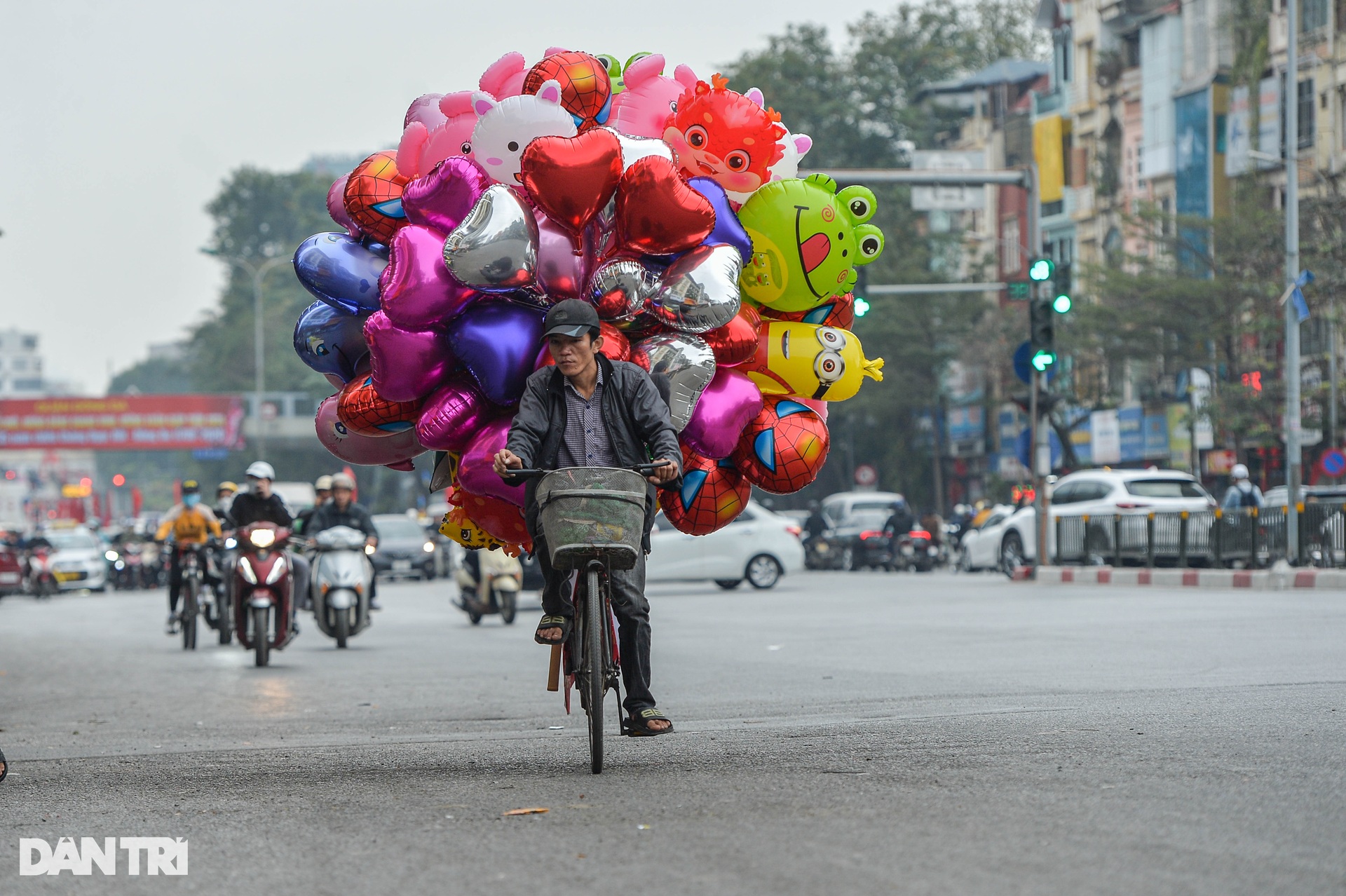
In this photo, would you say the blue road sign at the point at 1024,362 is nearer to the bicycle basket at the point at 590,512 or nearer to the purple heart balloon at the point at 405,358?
the purple heart balloon at the point at 405,358

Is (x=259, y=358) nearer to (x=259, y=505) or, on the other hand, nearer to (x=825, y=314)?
(x=259, y=505)

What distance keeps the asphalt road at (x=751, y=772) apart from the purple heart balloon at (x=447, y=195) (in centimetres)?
221

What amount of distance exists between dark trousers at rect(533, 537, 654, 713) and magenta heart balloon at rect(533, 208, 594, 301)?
40.4 inches

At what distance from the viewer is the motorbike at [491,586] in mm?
20828

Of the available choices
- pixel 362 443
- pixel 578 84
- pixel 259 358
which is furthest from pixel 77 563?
pixel 578 84

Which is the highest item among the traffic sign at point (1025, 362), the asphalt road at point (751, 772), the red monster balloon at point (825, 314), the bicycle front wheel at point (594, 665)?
the traffic sign at point (1025, 362)

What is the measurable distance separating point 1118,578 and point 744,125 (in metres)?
19.9

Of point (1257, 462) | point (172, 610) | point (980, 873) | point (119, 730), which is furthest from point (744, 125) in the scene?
point (1257, 462)

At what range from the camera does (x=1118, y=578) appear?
26.5 metres

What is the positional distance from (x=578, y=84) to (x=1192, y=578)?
18.8 metres

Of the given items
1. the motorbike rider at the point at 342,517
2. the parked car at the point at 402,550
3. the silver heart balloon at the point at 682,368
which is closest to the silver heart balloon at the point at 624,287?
the silver heart balloon at the point at 682,368

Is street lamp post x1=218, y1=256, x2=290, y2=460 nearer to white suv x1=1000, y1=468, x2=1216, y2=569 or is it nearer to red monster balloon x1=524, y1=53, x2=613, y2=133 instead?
white suv x1=1000, y1=468, x2=1216, y2=569

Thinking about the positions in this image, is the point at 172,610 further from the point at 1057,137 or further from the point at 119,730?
the point at 1057,137

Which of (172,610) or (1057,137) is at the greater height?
(1057,137)
